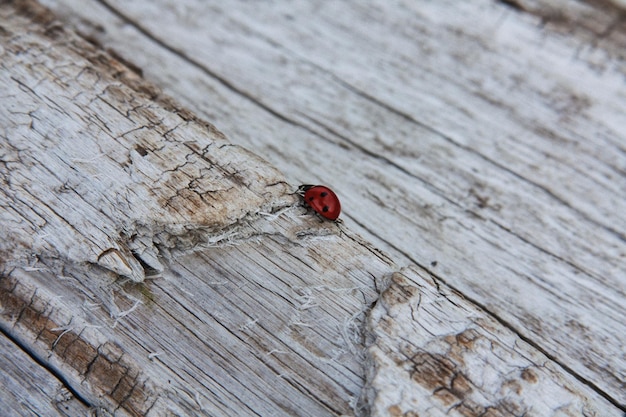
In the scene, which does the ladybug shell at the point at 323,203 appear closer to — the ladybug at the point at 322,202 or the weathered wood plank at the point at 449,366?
the ladybug at the point at 322,202

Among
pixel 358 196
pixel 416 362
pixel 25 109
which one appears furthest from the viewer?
pixel 358 196

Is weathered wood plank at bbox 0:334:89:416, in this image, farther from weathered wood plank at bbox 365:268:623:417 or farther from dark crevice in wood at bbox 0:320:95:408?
weathered wood plank at bbox 365:268:623:417

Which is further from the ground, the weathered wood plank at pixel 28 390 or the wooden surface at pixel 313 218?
the wooden surface at pixel 313 218

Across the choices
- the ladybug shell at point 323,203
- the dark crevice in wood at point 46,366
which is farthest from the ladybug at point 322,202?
the dark crevice in wood at point 46,366

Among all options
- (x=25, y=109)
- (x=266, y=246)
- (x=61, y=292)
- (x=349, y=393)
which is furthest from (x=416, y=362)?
(x=25, y=109)

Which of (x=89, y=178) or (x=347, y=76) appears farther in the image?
(x=347, y=76)

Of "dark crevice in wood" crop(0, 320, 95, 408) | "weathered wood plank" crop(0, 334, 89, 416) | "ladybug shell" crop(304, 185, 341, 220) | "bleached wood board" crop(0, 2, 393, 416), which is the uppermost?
"ladybug shell" crop(304, 185, 341, 220)

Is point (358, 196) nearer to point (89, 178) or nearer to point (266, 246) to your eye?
point (266, 246)

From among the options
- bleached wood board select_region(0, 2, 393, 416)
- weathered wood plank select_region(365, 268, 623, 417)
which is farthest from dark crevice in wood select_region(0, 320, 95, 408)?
weathered wood plank select_region(365, 268, 623, 417)
